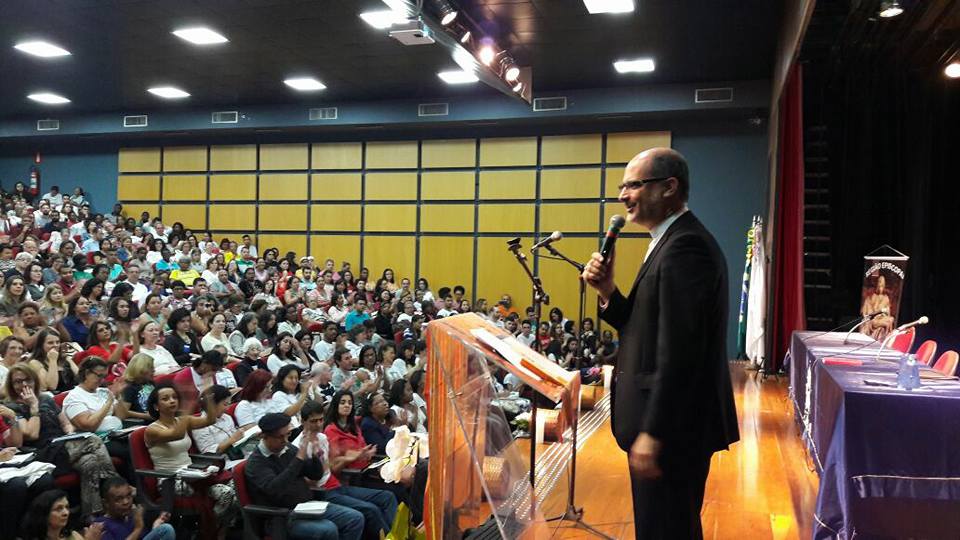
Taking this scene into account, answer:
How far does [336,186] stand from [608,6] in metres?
6.56

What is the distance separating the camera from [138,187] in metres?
13.3

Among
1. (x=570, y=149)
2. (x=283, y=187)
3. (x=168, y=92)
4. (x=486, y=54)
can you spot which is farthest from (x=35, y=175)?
(x=486, y=54)

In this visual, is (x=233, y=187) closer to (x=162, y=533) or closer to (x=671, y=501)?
(x=162, y=533)

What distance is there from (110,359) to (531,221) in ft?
23.2

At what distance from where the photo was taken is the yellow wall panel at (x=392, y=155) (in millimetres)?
11883

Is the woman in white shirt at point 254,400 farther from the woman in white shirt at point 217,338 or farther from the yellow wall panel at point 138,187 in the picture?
the yellow wall panel at point 138,187

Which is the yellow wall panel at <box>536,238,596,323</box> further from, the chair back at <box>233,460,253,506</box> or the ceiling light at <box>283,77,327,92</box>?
the chair back at <box>233,460,253,506</box>

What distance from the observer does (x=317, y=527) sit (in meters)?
3.34

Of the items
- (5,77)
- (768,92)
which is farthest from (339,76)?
(768,92)

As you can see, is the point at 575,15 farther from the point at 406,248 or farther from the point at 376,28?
the point at 406,248

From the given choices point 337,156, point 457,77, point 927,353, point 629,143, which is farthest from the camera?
point 337,156

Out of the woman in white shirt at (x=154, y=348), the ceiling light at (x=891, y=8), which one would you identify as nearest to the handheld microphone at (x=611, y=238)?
the ceiling light at (x=891, y=8)

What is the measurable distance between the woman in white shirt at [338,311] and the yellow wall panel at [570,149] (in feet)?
11.8

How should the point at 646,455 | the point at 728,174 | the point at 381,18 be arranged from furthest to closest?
the point at 728,174, the point at 381,18, the point at 646,455
